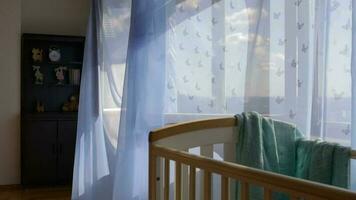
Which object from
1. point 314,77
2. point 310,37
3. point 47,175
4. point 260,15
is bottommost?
point 47,175

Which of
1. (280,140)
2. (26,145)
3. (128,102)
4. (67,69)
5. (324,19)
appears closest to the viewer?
(324,19)

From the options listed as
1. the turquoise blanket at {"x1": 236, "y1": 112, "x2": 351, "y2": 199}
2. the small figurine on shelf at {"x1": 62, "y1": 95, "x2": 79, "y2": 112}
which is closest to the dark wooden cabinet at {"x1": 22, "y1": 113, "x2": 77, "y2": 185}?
the small figurine on shelf at {"x1": 62, "y1": 95, "x2": 79, "y2": 112}

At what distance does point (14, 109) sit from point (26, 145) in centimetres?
44

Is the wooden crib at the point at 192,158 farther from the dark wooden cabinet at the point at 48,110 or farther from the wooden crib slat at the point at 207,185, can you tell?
the dark wooden cabinet at the point at 48,110

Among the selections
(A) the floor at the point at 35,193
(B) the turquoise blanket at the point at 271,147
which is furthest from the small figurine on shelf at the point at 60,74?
(B) the turquoise blanket at the point at 271,147

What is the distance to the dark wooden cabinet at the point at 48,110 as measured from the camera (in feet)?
13.8

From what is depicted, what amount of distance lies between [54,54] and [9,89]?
697 mm

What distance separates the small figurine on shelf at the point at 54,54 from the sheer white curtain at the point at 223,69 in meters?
2.02

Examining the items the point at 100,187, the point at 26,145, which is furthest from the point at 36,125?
the point at 100,187

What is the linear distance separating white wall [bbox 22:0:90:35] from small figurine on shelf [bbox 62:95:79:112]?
818 mm

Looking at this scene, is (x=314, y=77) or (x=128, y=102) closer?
(x=314, y=77)

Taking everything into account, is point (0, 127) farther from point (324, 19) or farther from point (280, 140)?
point (324, 19)

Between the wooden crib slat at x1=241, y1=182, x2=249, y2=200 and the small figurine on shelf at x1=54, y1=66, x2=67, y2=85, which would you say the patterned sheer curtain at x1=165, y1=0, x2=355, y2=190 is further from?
the small figurine on shelf at x1=54, y1=66, x2=67, y2=85

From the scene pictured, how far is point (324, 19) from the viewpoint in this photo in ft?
4.99
